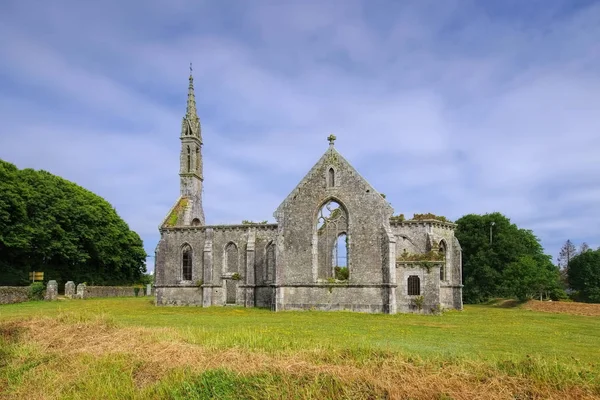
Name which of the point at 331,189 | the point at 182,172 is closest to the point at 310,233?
the point at 331,189

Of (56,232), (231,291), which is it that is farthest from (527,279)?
(56,232)

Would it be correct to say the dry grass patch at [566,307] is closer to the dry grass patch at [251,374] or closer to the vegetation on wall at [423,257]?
the vegetation on wall at [423,257]

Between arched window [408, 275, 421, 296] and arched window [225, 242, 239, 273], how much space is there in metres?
13.4

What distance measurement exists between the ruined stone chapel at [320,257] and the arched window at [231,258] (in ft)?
0.25

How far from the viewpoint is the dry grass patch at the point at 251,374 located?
9.95 metres

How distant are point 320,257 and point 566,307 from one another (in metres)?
18.0

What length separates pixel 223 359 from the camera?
12.2 m

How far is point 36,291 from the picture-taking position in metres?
43.6

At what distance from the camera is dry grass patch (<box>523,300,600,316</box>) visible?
3386 centimetres

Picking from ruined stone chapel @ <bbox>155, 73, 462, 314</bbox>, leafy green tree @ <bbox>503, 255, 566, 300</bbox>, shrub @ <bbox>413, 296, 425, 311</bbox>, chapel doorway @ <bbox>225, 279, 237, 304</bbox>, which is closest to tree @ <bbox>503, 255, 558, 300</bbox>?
leafy green tree @ <bbox>503, 255, 566, 300</bbox>

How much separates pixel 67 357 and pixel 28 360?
3.82ft

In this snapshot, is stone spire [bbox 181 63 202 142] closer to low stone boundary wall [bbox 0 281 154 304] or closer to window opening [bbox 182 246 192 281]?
window opening [bbox 182 246 192 281]

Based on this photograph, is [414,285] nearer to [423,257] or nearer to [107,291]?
[423,257]

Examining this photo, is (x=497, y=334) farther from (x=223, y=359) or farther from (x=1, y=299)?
(x=1, y=299)
